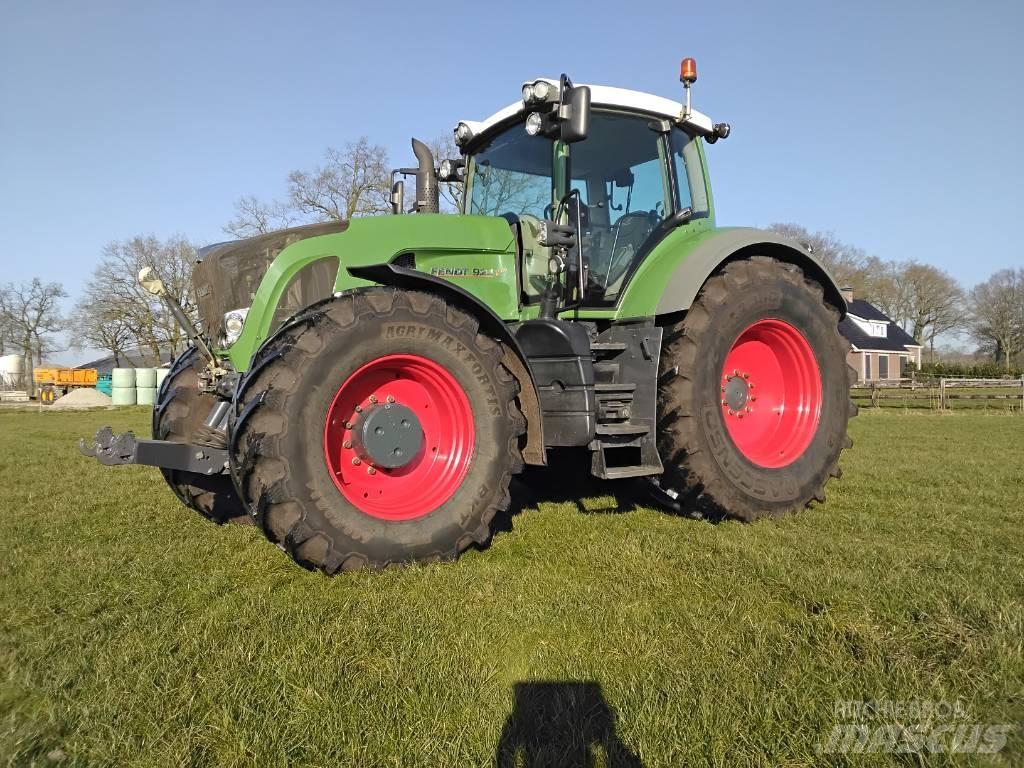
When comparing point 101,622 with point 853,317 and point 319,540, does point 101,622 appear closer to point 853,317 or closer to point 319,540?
point 319,540

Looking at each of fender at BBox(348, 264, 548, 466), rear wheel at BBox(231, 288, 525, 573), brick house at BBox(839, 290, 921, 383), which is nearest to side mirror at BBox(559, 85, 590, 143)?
fender at BBox(348, 264, 548, 466)

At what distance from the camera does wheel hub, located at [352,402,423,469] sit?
12.0ft

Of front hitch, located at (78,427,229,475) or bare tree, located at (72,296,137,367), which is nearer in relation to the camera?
front hitch, located at (78,427,229,475)

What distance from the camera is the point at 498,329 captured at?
399cm

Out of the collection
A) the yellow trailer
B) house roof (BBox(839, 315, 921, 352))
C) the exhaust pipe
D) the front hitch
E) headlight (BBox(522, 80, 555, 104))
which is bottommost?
the front hitch

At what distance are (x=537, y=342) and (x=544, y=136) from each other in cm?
139

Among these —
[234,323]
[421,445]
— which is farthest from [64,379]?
[421,445]

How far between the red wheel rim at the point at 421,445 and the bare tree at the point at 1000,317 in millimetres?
61390

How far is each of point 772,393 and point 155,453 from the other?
413cm

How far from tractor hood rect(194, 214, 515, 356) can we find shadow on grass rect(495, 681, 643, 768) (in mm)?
2560

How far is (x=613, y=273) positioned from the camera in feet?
16.4

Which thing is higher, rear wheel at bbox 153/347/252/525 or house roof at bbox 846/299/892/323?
house roof at bbox 846/299/892/323
